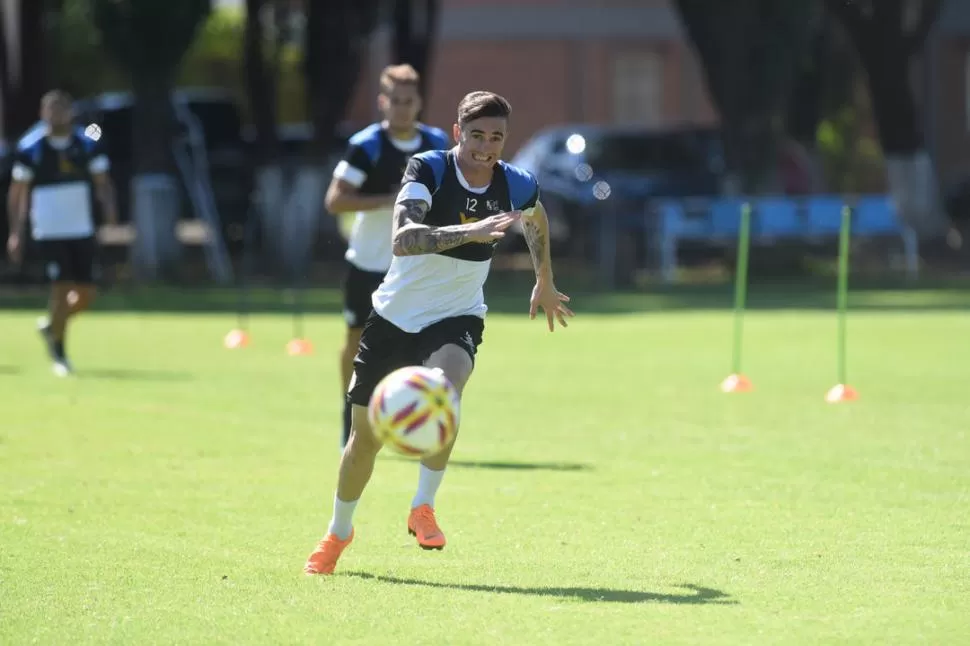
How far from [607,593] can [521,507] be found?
2282 mm

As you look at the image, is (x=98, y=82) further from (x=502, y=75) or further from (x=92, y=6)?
(x=92, y=6)

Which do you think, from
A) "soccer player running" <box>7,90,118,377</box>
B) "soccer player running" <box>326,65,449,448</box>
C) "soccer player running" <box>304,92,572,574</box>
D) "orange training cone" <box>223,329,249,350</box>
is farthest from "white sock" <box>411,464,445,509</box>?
"orange training cone" <box>223,329,249,350</box>

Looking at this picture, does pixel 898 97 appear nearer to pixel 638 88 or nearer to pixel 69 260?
pixel 638 88

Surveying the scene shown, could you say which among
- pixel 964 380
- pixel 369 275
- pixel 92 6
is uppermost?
pixel 92 6

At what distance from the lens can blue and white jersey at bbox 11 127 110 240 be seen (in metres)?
17.2

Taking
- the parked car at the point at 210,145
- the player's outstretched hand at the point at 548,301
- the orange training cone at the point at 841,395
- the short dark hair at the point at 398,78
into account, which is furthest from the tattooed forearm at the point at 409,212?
the parked car at the point at 210,145

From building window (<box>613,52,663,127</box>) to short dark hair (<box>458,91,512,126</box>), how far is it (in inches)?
1515

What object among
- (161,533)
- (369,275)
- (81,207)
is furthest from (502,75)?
(161,533)

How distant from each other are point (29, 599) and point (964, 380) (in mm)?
10546

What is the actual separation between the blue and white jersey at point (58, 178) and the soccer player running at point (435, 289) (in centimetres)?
934

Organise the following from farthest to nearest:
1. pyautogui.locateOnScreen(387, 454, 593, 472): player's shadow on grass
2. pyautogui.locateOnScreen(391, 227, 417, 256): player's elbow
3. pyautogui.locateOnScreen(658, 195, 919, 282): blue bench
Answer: pyautogui.locateOnScreen(658, 195, 919, 282): blue bench
pyautogui.locateOnScreen(387, 454, 593, 472): player's shadow on grass
pyautogui.locateOnScreen(391, 227, 417, 256): player's elbow

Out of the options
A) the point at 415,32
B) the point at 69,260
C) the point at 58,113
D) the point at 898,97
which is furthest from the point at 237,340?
the point at 898,97

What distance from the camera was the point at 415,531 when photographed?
8469 millimetres

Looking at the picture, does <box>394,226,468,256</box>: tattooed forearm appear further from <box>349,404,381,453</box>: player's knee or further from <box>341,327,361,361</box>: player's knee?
<box>341,327,361,361</box>: player's knee
